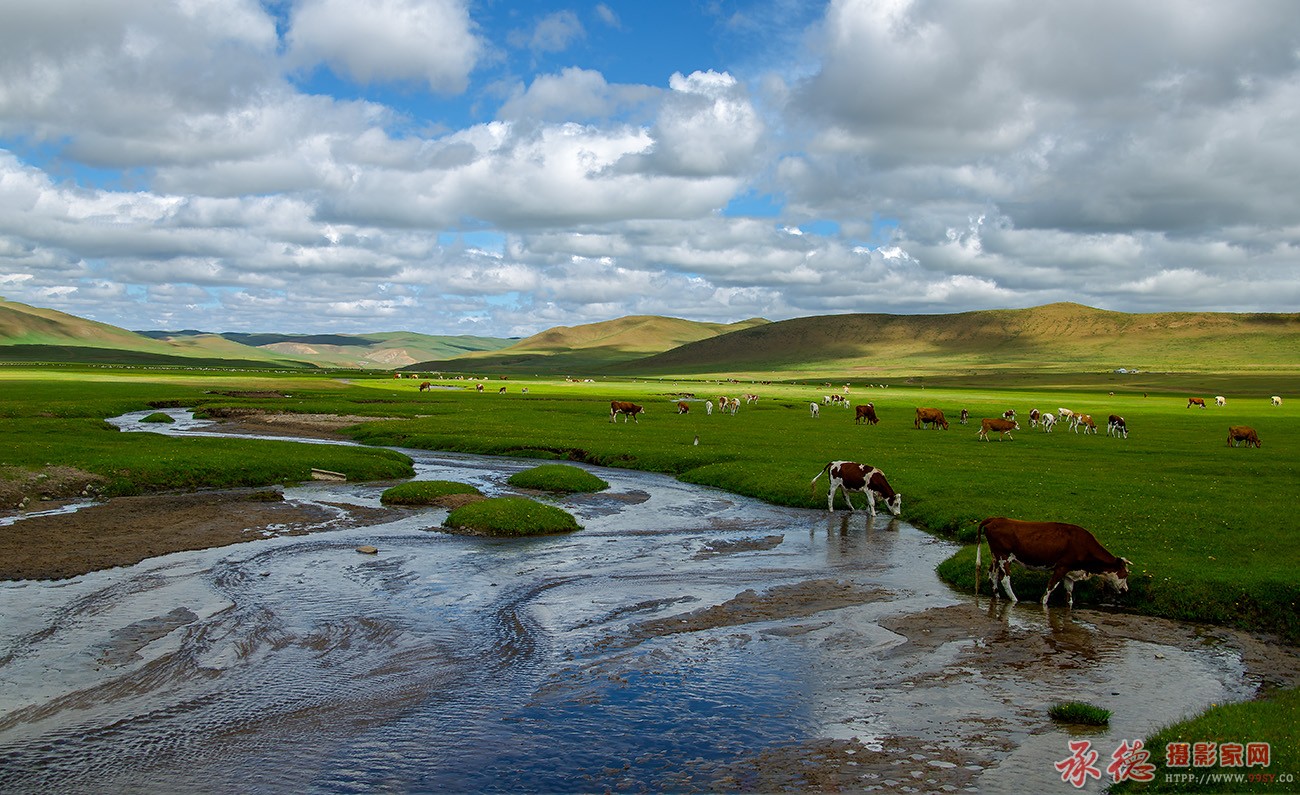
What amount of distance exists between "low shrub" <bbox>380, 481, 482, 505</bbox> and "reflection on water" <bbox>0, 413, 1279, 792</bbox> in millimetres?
8590

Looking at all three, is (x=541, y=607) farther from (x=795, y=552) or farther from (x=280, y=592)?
(x=795, y=552)

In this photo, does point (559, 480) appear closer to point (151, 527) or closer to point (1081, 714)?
point (151, 527)

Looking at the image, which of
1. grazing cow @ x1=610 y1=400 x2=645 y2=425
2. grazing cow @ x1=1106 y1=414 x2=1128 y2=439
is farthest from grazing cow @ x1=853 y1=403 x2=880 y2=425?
grazing cow @ x1=610 y1=400 x2=645 y2=425

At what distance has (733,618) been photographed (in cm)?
1902

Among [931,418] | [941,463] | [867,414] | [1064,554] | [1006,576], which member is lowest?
[1006,576]

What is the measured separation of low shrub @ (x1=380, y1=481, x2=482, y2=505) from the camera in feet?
110

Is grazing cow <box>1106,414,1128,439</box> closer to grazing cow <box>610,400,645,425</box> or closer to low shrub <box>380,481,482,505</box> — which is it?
grazing cow <box>610,400,645,425</box>

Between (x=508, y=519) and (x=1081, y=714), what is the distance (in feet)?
62.7

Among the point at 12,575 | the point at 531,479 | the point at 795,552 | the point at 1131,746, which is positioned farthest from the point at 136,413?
the point at 1131,746

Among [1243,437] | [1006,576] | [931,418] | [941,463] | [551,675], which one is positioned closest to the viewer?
[551,675]

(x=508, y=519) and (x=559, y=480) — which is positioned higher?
(x=559, y=480)

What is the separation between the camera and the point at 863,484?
107 ft

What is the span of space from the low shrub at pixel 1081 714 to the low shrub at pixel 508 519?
18.0m

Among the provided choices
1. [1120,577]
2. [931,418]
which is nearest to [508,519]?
[1120,577]
